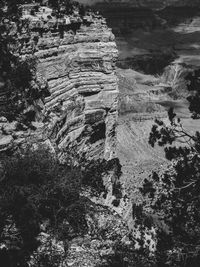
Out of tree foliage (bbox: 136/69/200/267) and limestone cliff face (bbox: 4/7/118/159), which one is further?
limestone cliff face (bbox: 4/7/118/159)

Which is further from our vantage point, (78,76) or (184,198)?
(78,76)

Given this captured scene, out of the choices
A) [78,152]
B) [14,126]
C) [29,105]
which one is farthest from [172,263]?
[78,152]

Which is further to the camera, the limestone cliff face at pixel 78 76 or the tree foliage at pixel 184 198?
the limestone cliff face at pixel 78 76

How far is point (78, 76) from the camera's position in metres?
45.2

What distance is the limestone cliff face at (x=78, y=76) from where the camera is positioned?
40188 millimetres

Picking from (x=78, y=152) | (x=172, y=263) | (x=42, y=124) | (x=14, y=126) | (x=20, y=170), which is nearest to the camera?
(x=172, y=263)

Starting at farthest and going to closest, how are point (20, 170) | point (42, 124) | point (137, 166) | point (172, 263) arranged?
1. point (137, 166)
2. point (42, 124)
3. point (20, 170)
4. point (172, 263)

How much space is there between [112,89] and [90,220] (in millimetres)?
22254

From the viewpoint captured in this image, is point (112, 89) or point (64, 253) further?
point (112, 89)

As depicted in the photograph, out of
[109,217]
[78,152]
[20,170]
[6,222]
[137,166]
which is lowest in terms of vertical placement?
[137,166]

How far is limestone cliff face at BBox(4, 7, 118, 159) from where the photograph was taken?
132ft

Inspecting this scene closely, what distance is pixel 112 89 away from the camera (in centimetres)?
4734

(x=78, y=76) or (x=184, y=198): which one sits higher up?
(x=184, y=198)

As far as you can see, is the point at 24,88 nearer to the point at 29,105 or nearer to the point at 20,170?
the point at 29,105
